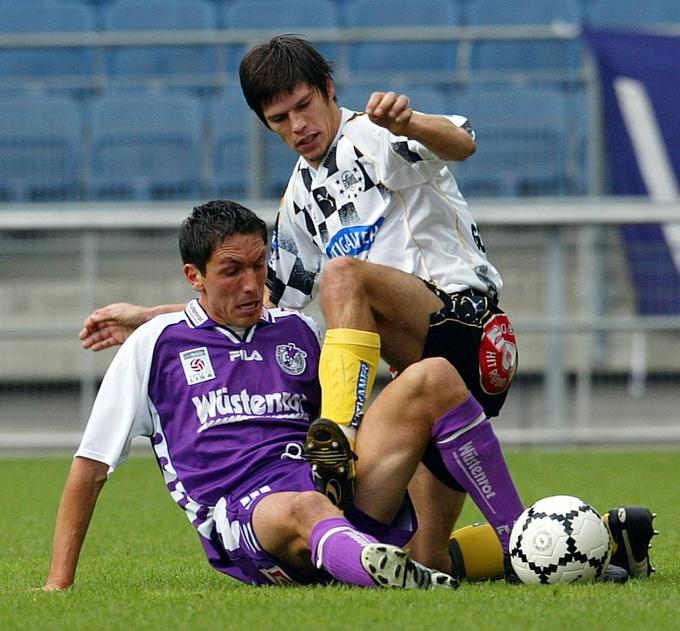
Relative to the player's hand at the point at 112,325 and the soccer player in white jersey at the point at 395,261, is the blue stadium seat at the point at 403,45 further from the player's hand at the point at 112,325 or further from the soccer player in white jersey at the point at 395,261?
the player's hand at the point at 112,325

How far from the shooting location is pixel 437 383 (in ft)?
11.9

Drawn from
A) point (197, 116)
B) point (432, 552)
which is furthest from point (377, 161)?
point (197, 116)

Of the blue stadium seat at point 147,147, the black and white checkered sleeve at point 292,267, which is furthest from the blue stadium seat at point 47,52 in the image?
the black and white checkered sleeve at point 292,267

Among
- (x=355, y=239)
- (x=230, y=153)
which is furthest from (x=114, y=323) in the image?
(x=230, y=153)

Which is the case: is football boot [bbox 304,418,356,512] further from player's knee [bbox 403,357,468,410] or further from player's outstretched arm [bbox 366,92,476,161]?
player's outstretched arm [bbox 366,92,476,161]

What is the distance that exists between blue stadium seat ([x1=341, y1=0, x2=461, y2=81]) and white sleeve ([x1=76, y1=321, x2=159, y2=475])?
6.79 metres

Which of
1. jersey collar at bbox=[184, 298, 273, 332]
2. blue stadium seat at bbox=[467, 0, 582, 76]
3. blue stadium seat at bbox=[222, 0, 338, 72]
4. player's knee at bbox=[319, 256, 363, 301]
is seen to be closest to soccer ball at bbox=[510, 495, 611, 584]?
player's knee at bbox=[319, 256, 363, 301]

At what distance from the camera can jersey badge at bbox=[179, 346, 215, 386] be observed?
387 centimetres

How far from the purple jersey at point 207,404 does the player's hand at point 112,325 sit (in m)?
Answer: 0.26

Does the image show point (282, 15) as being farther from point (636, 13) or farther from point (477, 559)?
point (477, 559)

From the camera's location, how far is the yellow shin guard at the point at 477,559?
4105 mm

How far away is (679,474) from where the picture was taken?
25.8 feet

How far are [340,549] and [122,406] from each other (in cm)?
78

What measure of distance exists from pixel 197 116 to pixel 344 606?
777 cm
